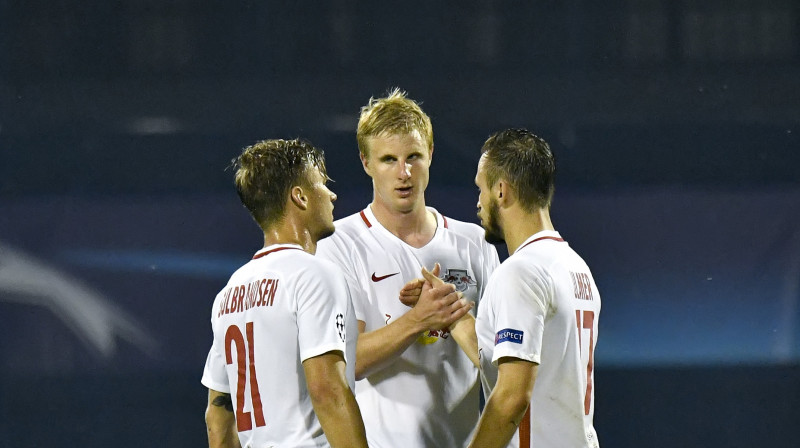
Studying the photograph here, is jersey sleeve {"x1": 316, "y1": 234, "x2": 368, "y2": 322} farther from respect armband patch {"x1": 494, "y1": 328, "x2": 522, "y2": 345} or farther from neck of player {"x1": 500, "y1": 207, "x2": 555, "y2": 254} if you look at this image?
respect armband patch {"x1": 494, "y1": 328, "x2": 522, "y2": 345}

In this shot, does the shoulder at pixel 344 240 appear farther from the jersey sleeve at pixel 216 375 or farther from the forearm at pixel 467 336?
the jersey sleeve at pixel 216 375

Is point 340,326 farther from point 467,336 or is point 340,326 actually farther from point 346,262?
point 346,262

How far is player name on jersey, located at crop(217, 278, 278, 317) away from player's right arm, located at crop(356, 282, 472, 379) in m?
0.53

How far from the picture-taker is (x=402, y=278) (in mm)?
3062

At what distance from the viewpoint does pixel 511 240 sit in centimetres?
257

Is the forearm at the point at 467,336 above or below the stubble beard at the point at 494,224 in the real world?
below

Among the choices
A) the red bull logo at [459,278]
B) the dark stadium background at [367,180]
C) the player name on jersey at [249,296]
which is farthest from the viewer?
the dark stadium background at [367,180]

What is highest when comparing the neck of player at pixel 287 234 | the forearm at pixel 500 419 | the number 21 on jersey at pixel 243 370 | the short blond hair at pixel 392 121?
the short blond hair at pixel 392 121

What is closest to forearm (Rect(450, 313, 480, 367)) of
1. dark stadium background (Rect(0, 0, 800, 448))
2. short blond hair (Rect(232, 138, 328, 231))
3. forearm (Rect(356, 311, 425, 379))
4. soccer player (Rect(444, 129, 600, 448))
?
soccer player (Rect(444, 129, 600, 448))

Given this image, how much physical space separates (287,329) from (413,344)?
0.74m

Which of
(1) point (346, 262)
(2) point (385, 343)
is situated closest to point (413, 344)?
(2) point (385, 343)

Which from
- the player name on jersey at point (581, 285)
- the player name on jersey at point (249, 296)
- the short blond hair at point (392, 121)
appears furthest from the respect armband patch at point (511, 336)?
the short blond hair at point (392, 121)

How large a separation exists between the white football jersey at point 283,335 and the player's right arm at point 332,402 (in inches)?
1.3

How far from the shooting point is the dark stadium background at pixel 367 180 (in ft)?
15.5
